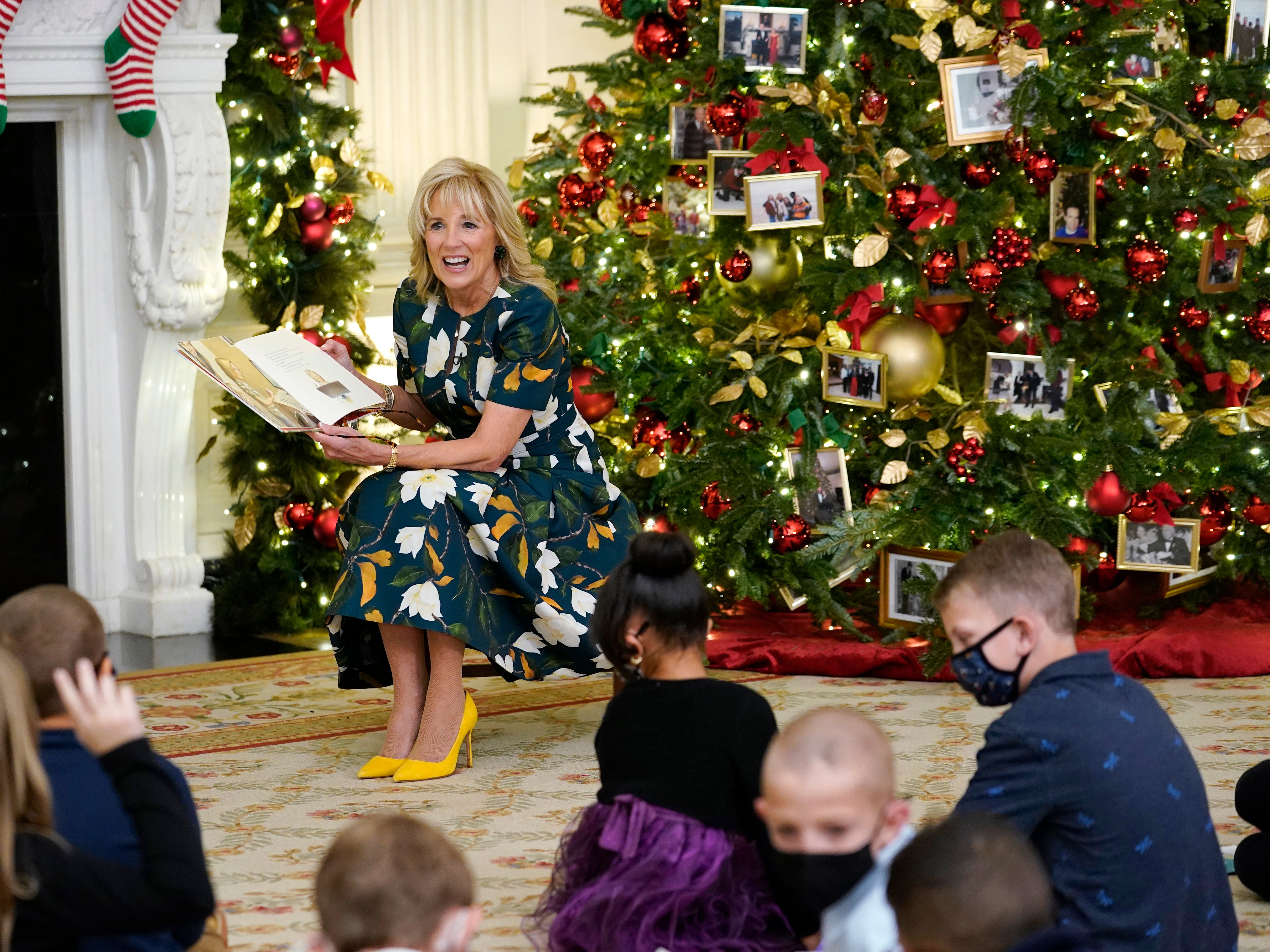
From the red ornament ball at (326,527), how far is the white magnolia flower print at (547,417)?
60.7 inches

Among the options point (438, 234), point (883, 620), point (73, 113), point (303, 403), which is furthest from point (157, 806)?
point (73, 113)

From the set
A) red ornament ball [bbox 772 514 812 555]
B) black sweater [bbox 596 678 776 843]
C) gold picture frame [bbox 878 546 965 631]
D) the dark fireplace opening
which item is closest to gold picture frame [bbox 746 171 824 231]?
red ornament ball [bbox 772 514 812 555]

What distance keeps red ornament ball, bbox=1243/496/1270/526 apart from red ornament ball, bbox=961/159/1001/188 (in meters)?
1.11

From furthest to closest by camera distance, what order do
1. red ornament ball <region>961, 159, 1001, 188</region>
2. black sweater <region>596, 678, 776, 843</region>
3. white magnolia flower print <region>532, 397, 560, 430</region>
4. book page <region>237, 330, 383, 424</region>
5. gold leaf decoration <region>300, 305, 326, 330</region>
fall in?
gold leaf decoration <region>300, 305, 326, 330</region>
red ornament ball <region>961, 159, 1001, 188</region>
white magnolia flower print <region>532, 397, 560, 430</region>
book page <region>237, 330, 383, 424</region>
black sweater <region>596, 678, 776, 843</region>

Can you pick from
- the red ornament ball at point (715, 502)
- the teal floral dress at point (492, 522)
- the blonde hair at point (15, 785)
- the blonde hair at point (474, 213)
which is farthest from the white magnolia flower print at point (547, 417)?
the blonde hair at point (15, 785)

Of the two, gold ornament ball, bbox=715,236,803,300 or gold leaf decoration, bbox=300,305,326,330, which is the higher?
gold ornament ball, bbox=715,236,803,300

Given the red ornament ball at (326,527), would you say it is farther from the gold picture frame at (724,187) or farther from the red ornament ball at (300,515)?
the gold picture frame at (724,187)

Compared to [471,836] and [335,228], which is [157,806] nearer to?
[471,836]

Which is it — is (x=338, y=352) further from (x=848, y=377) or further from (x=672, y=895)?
(x=672, y=895)

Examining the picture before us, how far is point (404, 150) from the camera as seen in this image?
5582mm

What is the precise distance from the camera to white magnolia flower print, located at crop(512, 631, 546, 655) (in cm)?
329

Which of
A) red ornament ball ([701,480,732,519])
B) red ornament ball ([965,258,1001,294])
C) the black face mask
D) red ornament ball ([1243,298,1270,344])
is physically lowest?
the black face mask

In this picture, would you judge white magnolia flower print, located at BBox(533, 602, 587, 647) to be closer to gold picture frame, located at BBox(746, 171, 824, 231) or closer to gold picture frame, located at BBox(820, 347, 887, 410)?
gold picture frame, located at BBox(820, 347, 887, 410)

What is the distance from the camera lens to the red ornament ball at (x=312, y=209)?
4.80 metres
